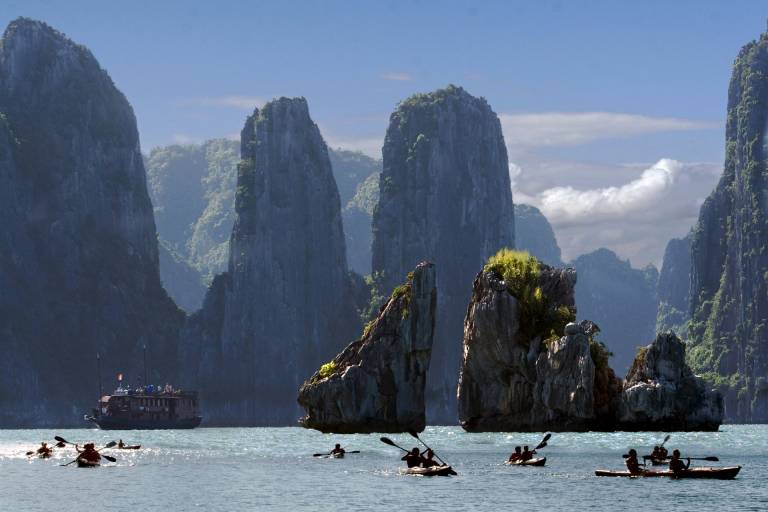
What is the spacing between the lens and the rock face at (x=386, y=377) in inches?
6270

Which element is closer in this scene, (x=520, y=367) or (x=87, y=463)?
(x=87, y=463)

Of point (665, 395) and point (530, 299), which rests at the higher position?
point (530, 299)

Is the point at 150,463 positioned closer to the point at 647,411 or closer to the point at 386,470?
the point at 386,470

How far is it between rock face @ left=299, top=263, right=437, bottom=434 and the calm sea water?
24181 mm

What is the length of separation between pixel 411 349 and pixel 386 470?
6146 centimetres

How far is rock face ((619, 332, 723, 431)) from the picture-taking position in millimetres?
150250

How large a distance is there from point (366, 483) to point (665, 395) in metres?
67.2

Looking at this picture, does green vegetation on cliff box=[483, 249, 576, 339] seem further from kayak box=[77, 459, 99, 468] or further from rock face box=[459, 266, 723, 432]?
kayak box=[77, 459, 99, 468]

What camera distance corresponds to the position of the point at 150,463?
116m

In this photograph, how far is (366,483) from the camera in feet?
296

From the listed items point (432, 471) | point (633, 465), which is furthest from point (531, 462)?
point (633, 465)

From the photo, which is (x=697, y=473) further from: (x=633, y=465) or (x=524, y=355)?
(x=524, y=355)

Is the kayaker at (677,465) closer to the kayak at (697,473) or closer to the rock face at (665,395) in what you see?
the kayak at (697,473)

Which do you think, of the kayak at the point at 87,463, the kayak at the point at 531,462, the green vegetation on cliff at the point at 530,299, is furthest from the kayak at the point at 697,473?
the green vegetation on cliff at the point at 530,299
